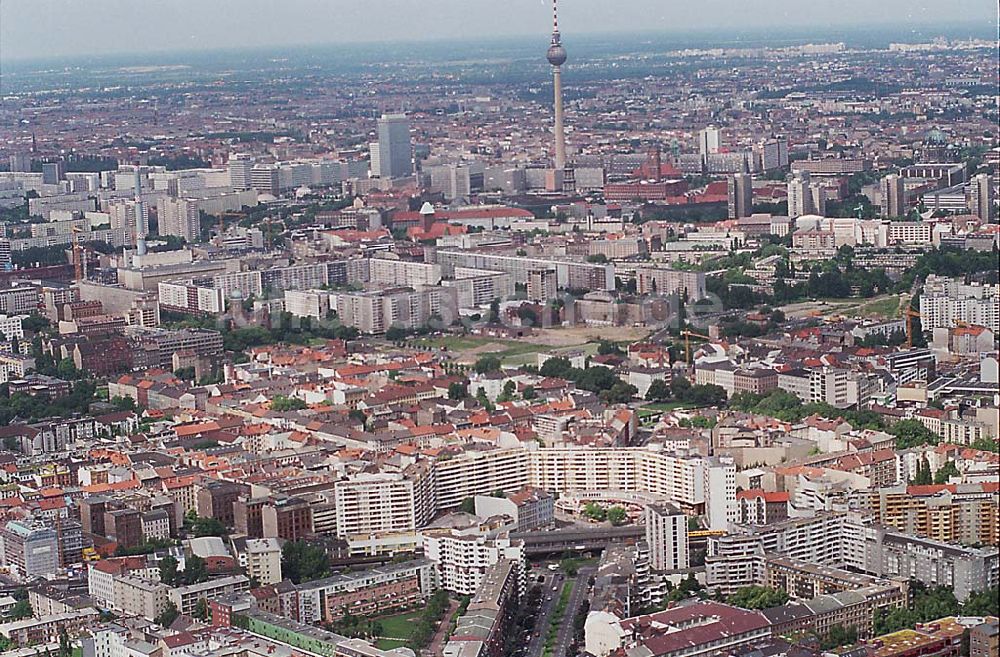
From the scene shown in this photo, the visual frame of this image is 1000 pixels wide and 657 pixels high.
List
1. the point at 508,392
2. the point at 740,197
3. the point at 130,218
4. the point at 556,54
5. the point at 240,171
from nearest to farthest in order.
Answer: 1. the point at 508,392
2. the point at 130,218
3. the point at 740,197
4. the point at 240,171
5. the point at 556,54

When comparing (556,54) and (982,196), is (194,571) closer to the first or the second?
(982,196)

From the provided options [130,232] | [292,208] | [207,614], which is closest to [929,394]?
[207,614]

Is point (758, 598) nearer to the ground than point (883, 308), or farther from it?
farther from it

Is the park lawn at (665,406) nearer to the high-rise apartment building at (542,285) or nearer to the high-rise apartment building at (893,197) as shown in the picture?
the high-rise apartment building at (542,285)

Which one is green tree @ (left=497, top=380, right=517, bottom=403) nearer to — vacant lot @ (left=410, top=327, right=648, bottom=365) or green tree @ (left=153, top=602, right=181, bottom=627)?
vacant lot @ (left=410, top=327, right=648, bottom=365)

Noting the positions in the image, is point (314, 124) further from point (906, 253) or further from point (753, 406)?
point (753, 406)

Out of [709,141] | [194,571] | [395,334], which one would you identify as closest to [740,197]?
[709,141]
